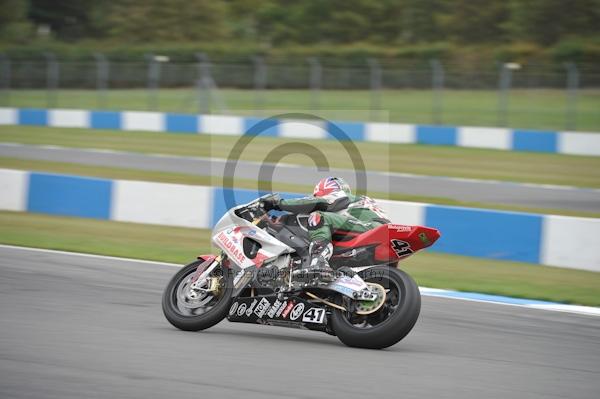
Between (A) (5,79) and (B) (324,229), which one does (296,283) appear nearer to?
(B) (324,229)

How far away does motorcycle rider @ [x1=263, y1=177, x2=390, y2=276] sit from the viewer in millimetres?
6520

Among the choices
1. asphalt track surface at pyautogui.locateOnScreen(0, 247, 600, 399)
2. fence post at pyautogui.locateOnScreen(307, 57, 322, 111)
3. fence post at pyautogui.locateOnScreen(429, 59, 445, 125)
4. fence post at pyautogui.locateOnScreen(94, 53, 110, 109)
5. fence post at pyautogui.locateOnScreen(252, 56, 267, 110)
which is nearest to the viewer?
asphalt track surface at pyautogui.locateOnScreen(0, 247, 600, 399)

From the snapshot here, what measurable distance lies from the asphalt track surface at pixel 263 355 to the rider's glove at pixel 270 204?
901 millimetres

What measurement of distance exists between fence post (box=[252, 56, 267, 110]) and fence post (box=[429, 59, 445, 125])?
198 inches

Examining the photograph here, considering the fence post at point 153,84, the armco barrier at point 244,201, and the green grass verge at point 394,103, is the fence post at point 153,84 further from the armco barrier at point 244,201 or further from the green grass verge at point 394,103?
the armco barrier at point 244,201

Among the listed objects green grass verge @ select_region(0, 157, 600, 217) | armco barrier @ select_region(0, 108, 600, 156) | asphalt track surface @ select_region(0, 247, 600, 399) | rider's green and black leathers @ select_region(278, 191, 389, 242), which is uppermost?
armco barrier @ select_region(0, 108, 600, 156)

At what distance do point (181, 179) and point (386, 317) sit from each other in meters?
11.4

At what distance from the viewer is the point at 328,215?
21.6 feet

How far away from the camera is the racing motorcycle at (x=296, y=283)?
6.25 m

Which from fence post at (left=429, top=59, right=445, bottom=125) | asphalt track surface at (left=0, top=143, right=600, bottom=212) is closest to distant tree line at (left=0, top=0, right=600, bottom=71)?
fence post at (left=429, top=59, right=445, bottom=125)

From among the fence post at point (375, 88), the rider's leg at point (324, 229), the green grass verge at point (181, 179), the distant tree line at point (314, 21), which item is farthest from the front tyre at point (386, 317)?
the distant tree line at point (314, 21)

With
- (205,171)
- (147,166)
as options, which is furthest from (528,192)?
(147,166)

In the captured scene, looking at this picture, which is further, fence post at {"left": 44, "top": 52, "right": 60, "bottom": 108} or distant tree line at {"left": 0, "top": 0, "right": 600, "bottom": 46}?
distant tree line at {"left": 0, "top": 0, "right": 600, "bottom": 46}

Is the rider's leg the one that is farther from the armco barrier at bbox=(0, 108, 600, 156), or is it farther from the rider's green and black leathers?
the armco barrier at bbox=(0, 108, 600, 156)
